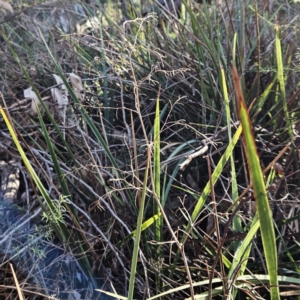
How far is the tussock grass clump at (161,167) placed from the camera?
0.82m

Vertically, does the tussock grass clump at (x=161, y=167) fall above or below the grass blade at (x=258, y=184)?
below

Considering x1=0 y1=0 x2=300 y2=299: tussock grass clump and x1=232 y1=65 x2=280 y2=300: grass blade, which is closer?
x1=232 y1=65 x2=280 y2=300: grass blade

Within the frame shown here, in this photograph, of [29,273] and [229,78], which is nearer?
[29,273]

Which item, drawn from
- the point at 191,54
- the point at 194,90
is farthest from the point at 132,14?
the point at 194,90

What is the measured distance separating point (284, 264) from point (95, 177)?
1.40 ft

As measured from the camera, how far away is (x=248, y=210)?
93 centimetres

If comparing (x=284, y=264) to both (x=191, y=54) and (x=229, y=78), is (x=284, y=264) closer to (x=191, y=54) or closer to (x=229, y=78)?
(x=229, y=78)

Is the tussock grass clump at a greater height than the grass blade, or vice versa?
the grass blade

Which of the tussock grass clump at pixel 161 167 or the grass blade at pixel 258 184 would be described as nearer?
the grass blade at pixel 258 184

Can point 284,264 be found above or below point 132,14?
below

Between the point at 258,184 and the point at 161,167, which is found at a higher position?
the point at 258,184

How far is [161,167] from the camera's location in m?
0.97

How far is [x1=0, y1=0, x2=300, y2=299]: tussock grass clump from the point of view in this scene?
82cm

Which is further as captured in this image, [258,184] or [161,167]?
[161,167]
